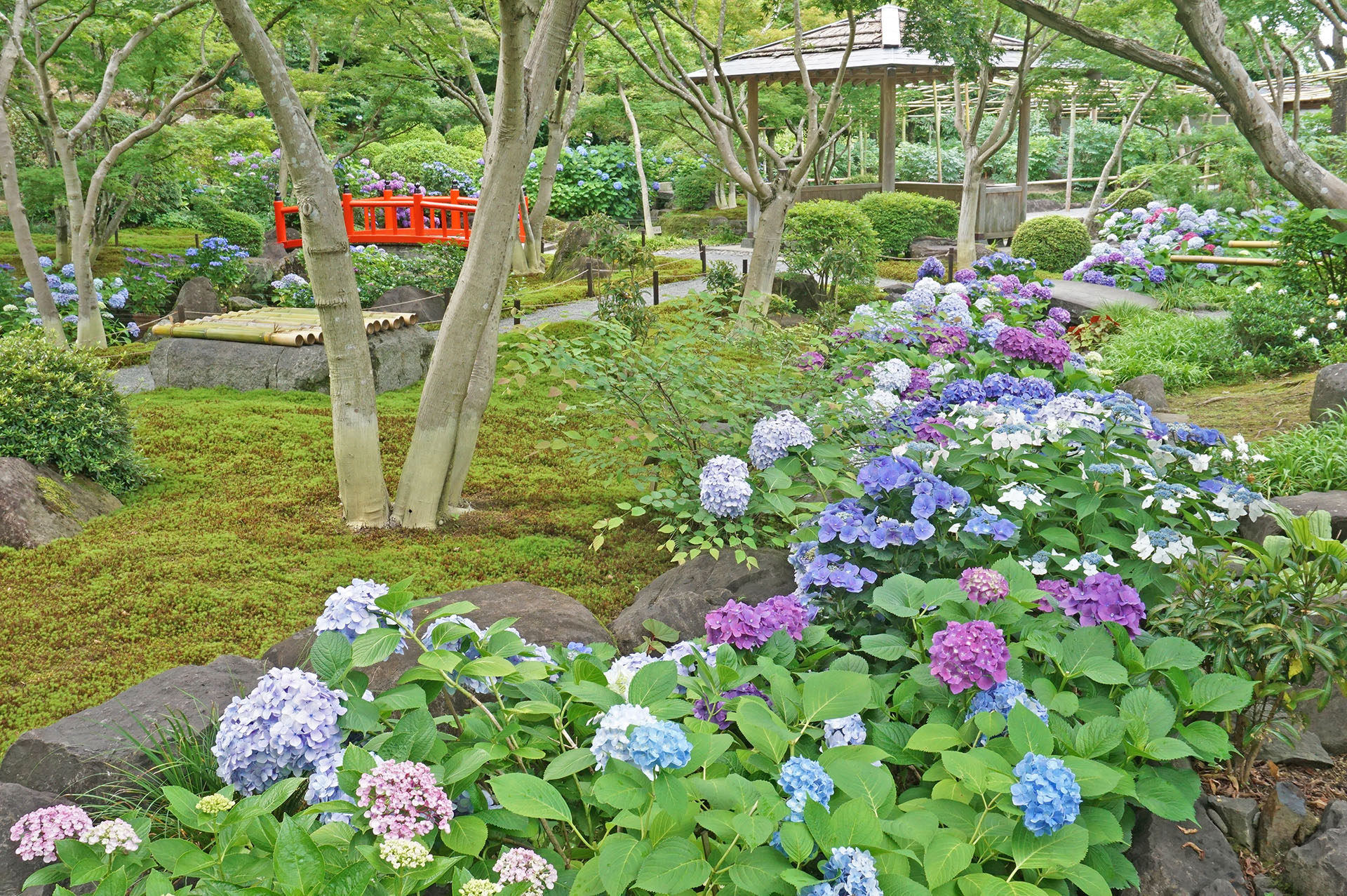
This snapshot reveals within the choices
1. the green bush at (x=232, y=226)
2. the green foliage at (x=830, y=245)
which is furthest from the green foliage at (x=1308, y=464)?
the green bush at (x=232, y=226)

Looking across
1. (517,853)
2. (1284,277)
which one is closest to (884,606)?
(517,853)

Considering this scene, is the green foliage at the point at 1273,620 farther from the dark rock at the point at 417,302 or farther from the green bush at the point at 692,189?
the green bush at the point at 692,189

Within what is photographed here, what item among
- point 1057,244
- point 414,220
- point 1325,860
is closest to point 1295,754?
point 1325,860

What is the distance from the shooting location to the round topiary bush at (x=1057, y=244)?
1345 centimetres

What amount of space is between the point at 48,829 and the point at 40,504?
142 inches

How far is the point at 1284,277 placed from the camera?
23.0ft

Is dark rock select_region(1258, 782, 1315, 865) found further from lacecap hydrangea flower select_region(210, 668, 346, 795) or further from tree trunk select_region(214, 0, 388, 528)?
tree trunk select_region(214, 0, 388, 528)

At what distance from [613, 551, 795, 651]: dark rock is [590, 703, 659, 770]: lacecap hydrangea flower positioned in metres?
1.24

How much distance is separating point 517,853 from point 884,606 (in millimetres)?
1076

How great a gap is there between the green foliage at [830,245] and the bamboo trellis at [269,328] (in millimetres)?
4763

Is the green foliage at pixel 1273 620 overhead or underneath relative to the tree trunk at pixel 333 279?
underneath

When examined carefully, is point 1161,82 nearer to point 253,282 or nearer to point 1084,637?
point 253,282

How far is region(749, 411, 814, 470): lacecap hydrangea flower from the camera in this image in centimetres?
374

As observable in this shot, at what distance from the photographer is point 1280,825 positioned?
2.31 metres
